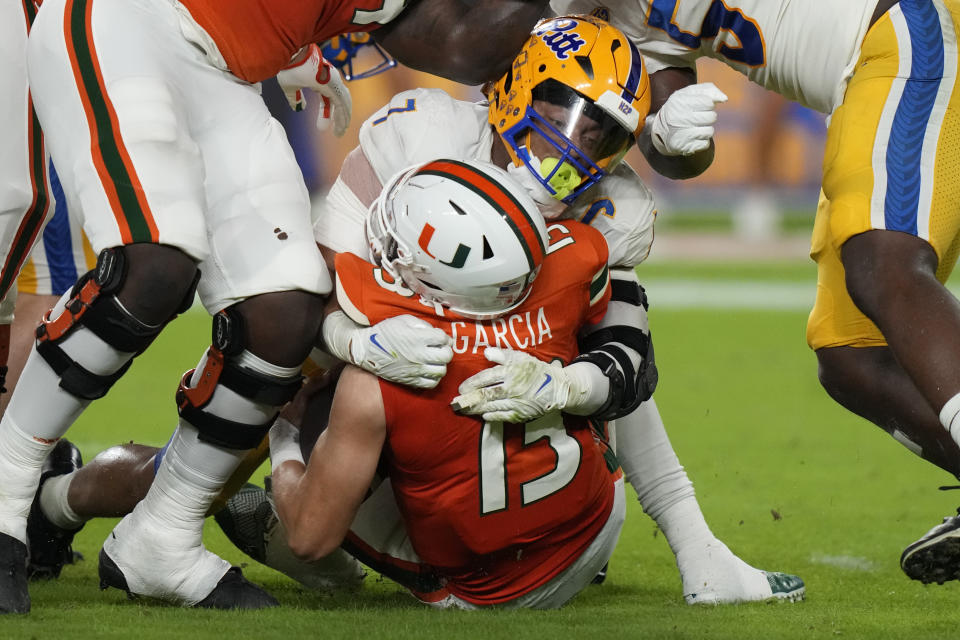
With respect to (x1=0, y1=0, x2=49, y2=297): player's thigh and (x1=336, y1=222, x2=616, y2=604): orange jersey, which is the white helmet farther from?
(x1=0, y1=0, x2=49, y2=297): player's thigh

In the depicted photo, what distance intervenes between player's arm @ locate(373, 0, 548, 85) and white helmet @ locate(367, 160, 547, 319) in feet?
1.43

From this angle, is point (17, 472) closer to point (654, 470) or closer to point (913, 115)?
point (654, 470)

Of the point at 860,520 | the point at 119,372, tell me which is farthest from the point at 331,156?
the point at 119,372

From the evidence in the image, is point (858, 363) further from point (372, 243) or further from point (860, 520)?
point (372, 243)

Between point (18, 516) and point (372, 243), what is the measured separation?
933 mm

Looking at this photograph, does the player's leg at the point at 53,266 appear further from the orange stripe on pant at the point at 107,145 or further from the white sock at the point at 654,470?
the white sock at the point at 654,470

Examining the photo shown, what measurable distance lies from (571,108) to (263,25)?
695mm

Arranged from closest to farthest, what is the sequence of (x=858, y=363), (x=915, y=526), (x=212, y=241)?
(x=212, y=241) → (x=858, y=363) → (x=915, y=526)

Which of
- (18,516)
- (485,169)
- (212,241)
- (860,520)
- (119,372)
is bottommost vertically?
(860,520)

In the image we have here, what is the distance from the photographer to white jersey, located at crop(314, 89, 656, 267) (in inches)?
120

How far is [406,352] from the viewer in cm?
267

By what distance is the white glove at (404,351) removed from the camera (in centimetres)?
267

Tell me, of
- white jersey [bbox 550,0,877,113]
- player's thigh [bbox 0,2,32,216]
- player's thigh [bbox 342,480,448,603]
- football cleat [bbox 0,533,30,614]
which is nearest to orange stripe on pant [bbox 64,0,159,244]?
player's thigh [bbox 0,2,32,216]

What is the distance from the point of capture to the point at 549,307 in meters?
2.88
